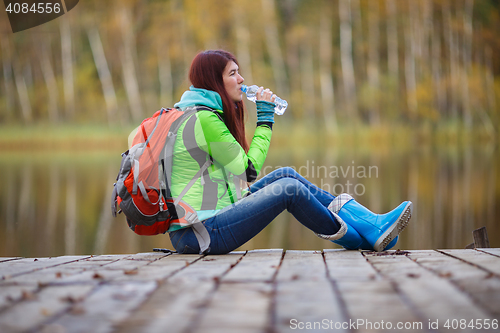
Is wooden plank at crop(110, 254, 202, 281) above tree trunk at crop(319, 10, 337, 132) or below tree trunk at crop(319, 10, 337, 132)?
below

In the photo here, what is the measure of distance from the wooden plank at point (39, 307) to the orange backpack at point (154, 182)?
606 millimetres

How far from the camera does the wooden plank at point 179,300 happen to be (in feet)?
4.68

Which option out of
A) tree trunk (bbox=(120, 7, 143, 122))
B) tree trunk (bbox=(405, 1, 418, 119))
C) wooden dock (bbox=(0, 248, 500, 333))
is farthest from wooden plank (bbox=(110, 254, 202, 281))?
tree trunk (bbox=(405, 1, 418, 119))

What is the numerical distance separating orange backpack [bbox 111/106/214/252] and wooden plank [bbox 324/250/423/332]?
81 cm

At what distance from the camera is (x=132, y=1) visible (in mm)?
24094

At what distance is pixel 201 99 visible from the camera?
8.63 ft

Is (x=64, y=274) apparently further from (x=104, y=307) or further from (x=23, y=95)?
(x=23, y=95)

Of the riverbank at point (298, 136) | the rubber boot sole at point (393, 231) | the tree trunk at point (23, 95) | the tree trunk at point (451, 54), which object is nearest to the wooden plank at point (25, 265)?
the rubber boot sole at point (393, 231)

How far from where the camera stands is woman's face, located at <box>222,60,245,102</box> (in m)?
2.79

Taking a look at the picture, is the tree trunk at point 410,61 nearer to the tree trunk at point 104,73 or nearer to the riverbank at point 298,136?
the riverbank at point 298,136

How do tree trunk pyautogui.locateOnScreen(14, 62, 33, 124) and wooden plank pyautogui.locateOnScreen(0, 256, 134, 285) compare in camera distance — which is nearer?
wooden plank pyautogui.locateOnScreen(0, 256, 134, 285)

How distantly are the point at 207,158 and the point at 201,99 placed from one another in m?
0.31

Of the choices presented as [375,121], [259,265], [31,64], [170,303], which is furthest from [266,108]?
[31,64]

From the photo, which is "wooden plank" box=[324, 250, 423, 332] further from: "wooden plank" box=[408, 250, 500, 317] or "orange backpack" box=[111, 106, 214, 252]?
"orange backpack" box=[111, 106, 214, 252]
